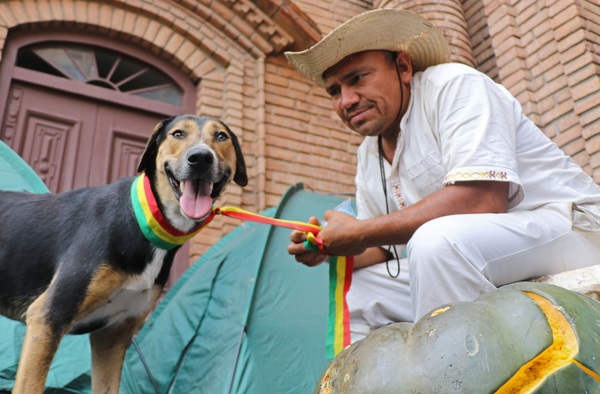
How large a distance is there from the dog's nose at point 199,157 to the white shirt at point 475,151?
31.9 inches

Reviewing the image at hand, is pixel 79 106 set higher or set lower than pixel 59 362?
higher

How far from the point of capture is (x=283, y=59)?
566cm

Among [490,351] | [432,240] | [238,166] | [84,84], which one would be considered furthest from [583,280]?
Result: [84,84]

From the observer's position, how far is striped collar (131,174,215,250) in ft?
7.99

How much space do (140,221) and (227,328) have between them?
0.98m

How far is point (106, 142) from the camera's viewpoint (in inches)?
182

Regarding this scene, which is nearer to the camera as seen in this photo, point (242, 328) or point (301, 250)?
point (301, 250)

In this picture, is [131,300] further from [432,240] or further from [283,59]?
[283,59]

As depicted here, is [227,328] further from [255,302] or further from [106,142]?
[106,142]

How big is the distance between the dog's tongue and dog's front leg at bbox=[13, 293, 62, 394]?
0.69 m

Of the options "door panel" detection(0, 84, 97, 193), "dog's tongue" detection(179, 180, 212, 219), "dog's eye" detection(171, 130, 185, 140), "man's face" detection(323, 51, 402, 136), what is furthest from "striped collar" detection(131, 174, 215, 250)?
"door panel" detection(0, 84, 97, 193)

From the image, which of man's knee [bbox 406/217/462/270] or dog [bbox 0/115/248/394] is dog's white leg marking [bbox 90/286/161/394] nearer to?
dog [bbox 0/115/248/394]

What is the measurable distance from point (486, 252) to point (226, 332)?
5.50ft

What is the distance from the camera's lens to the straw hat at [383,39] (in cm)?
241
